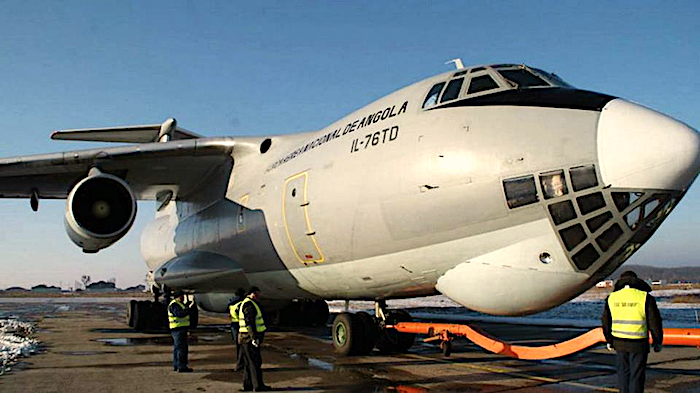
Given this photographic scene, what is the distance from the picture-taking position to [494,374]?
7539mm

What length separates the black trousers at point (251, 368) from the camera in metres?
6.74

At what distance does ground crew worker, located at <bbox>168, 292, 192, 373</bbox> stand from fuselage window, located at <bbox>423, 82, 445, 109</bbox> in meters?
4.47

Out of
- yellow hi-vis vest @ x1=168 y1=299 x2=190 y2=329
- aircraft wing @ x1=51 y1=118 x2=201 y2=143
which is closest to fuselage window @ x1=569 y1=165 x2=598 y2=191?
yellow hi-vis vest @ x1=168 y1=299 x2=190 y2=329

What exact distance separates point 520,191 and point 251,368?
3.55 m

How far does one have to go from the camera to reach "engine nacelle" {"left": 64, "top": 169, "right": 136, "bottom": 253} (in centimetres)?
1006

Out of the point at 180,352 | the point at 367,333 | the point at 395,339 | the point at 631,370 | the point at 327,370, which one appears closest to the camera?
the point at 631,370

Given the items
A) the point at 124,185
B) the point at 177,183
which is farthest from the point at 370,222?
the point at 177,183

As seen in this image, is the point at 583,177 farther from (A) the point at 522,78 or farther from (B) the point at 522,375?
(B) the point at 522,375

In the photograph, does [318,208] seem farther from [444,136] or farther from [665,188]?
[665,188]

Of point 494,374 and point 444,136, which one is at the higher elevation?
point 444,136

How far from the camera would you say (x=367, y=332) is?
351 inches

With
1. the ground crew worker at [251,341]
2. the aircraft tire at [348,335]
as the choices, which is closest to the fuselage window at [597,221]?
the ground crew worker at [251,341]

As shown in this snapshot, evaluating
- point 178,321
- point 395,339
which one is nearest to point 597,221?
point 395,339

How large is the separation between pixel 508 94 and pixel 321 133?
3555mm
